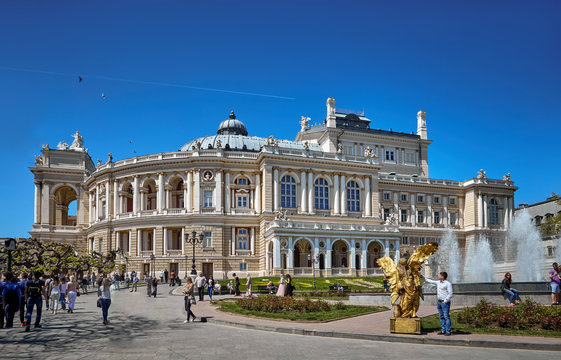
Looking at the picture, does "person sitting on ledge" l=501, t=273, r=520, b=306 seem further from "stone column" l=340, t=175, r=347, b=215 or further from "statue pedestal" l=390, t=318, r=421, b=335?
"stone column" l=340, t=175, r=347, b=215

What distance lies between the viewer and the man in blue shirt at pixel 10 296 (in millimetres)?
20703

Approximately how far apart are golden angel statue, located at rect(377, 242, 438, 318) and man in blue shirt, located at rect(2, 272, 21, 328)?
14.5 metres

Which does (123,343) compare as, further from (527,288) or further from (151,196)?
(151,196)

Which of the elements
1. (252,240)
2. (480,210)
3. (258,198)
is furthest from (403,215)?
(252,240)

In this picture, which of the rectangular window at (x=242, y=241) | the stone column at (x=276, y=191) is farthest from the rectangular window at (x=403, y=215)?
the rectangular window at (x=242, y=241)

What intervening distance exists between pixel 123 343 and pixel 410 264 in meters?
10.0

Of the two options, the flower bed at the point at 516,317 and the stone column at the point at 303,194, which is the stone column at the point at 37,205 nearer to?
the stone column at the point at 303,194

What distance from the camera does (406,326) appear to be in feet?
58.6

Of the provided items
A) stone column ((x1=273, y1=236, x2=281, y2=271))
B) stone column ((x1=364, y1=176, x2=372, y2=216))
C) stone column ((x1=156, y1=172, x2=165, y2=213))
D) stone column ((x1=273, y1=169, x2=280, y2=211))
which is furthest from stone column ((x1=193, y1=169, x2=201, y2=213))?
stone column ((x1=364, y1=176, x2=372, y2=216))

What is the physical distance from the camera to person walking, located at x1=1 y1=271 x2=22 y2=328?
20.7 metres

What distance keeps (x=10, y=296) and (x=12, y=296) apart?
0.08 m

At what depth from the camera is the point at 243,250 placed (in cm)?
7200

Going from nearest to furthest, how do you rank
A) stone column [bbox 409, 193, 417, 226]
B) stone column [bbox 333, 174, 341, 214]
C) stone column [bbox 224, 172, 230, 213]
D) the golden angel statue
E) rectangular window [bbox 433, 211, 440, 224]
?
1. the golden angel statue
2. stone column [bbox 224, 172, 230, 213]
3. stone column [bbox 333, 174, 341, 214]
4. stone column [bbox 409, 193, 417, 226]
5. rectangular window [bbox 433, 211, 440, 224]

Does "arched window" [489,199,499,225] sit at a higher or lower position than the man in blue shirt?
higher
